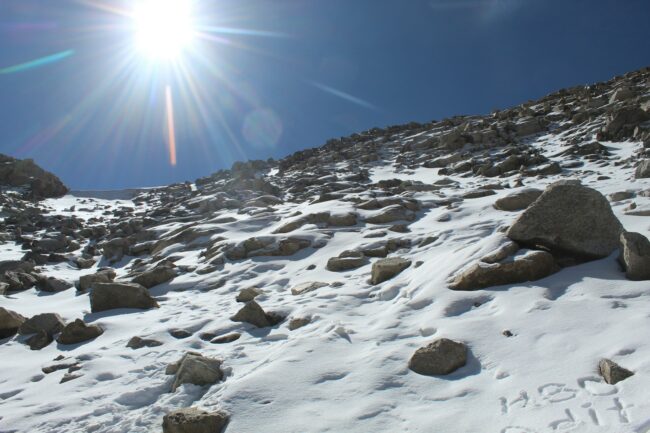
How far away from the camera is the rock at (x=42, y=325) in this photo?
24.0 ft

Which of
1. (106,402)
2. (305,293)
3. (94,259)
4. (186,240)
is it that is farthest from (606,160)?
(94,259)

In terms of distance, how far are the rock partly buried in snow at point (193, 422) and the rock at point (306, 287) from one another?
13.5ft

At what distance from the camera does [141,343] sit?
20.9 feet

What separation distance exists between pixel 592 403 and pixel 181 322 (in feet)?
19.3

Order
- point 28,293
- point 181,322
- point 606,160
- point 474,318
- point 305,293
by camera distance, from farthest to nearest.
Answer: point 606,160 < point 28,293 < point 305,293 < point 181,322 < point 474,318

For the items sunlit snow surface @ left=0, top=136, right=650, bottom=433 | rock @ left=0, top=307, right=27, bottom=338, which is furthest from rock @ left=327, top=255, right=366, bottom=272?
rock @ left=0, top=307, right=27, bottom=338

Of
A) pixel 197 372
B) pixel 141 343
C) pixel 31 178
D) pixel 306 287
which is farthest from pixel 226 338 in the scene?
pixel 31 178

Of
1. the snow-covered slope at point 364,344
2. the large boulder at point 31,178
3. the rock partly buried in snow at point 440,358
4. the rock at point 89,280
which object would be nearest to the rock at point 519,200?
the snow-covered slope at point 364,344

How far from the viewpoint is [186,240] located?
15.2m

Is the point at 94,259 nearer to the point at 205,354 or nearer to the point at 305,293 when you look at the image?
the point at 305,293

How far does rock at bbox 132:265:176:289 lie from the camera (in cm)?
1062

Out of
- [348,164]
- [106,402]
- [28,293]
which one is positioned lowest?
[106,402]

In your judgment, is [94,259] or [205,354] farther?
[94,259]

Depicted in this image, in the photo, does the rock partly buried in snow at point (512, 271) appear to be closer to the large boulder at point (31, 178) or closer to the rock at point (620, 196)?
the rock at point (620, 196)
